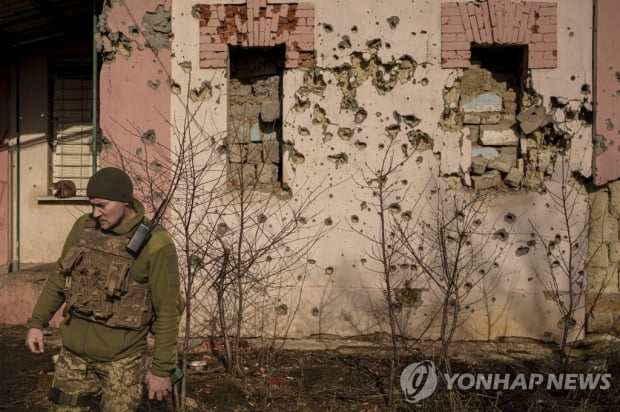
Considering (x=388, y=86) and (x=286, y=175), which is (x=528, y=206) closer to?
(x=388, y=86)

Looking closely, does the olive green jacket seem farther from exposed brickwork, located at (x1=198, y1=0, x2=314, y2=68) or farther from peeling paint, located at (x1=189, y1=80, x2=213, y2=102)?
exposed brickwork, located at (x1=198, y1=0, x2=314, y2=68)

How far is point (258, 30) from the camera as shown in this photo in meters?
5.36

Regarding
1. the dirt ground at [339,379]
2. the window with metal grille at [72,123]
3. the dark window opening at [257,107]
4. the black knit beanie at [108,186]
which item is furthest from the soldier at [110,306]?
the window with metal grille at [72,123]

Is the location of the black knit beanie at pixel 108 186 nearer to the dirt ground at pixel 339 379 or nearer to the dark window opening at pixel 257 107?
the dirt ground at pixel 339 379

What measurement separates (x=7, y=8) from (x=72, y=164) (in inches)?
88.1

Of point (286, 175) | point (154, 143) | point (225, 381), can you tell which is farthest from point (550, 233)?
point (154, 143)

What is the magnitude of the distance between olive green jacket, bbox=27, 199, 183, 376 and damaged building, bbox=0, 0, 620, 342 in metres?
2.40

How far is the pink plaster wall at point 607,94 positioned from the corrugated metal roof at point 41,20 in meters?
4.97

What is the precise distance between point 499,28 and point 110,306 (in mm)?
4297

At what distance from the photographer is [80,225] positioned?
2.86m

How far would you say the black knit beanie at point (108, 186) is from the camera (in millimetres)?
2633

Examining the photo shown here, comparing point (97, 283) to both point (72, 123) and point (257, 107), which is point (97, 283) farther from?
point (72, 123)

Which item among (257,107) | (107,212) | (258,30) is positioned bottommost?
(107,212)

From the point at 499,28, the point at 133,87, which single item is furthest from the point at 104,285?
the point at 499,28
